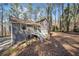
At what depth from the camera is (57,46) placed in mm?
1815

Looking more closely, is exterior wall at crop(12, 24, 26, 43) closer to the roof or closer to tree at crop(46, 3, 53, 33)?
the roof

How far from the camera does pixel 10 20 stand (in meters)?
1.81

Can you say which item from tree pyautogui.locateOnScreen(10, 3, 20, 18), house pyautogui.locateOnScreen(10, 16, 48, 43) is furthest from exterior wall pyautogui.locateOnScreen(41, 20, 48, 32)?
tree pyautogui.locateOnScreen(10, 3, 20, 18)

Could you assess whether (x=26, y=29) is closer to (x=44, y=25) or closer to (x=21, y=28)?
(x=21, y=28)

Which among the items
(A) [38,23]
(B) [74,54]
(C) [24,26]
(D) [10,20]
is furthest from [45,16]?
(B) [74,54]

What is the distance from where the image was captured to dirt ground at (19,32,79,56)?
180 centimetres

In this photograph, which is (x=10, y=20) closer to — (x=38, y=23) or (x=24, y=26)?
(x=24, y=26)

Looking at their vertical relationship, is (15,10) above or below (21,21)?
above

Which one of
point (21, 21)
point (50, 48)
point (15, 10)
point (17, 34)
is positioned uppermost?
point (15, 10)

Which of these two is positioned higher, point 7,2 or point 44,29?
point 7,2

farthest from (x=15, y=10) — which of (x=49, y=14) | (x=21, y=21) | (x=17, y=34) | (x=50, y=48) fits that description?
(x=50, y=48)

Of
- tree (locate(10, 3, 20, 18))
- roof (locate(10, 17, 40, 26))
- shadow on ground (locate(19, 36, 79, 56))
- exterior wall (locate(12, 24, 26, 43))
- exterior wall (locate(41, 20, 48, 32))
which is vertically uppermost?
tree (locate(10, 3, 20, 18))

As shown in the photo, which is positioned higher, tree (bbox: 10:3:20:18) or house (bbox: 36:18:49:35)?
tree (bbox: 10:3:20:18)

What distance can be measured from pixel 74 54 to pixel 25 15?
63 centimetres
